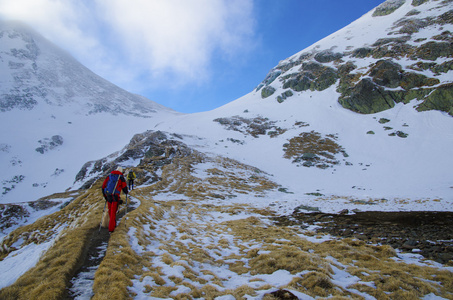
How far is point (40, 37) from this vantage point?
18812 centimetres

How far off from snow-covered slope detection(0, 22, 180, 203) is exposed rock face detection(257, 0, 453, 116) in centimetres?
9020

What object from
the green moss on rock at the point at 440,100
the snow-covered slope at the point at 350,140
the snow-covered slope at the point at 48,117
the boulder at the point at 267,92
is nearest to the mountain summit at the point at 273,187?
the green moss on rock at the point at 440,100

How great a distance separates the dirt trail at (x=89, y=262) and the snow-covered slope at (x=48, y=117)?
71.1 m

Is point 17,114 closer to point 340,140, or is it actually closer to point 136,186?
point 136,186

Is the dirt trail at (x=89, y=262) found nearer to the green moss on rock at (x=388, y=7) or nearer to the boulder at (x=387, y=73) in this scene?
the boulder at (x=387, y=73)

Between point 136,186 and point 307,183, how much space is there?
28031mm

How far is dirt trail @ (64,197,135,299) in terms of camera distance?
5.37 metres

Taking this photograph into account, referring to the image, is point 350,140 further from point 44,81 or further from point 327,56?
point 44,81

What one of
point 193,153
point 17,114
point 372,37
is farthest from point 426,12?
point 17,114

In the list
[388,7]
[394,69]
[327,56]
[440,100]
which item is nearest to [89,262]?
[440,100]

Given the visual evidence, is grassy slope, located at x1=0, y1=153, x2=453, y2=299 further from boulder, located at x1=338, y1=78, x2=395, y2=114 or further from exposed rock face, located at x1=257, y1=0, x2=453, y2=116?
exposed rock face, located at x1=257, y1=0, x2=453, y2=116

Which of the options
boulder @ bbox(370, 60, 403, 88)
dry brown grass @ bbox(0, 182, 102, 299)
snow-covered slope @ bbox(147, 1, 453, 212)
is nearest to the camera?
dry brown grass @ bbox(0, 182, 102, 299)

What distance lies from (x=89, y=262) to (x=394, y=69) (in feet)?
288

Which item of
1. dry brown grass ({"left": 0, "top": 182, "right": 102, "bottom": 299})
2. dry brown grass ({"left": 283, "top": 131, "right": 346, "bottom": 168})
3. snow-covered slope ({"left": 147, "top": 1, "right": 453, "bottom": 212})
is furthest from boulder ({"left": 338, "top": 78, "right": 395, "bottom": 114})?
dry brown grass ({"left": 0, "top": 182, "right": 102, "bottom": 299})
